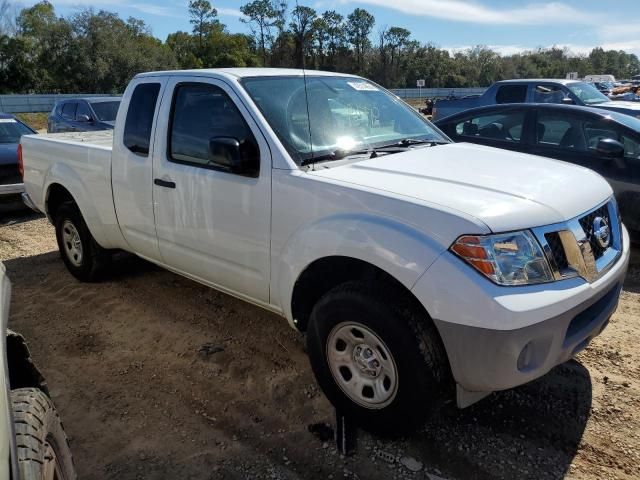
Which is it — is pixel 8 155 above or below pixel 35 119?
above

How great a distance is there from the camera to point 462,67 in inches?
2960

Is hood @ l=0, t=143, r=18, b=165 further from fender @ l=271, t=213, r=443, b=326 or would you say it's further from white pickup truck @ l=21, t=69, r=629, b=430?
fender @ l=271, t=213, r=443, b=326

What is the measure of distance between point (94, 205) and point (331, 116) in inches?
96.8

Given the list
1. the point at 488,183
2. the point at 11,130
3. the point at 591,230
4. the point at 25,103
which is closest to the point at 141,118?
the point at 488,183

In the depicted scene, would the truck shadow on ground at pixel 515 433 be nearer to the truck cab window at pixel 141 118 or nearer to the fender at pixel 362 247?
the fender at pixel 362 247

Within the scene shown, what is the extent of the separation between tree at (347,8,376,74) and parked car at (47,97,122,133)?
49430 millimetres

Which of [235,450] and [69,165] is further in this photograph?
[69,165]

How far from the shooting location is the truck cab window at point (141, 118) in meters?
4.06

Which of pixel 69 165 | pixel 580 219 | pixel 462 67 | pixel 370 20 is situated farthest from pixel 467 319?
pixel 462 67

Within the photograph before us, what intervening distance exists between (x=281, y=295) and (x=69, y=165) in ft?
9.61

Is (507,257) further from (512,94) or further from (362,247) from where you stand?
(512,94)

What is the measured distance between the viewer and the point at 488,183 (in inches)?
109

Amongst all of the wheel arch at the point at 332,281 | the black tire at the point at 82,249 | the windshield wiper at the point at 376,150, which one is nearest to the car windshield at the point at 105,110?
the black tire at the point at 82,249

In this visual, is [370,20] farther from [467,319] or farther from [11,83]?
[467,319]
